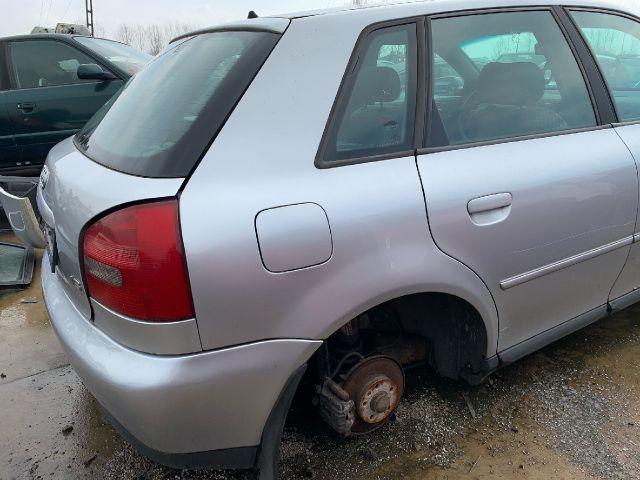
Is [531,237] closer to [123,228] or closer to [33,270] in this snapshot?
[123,228]

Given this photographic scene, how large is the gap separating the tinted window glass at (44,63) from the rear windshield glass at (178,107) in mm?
3218

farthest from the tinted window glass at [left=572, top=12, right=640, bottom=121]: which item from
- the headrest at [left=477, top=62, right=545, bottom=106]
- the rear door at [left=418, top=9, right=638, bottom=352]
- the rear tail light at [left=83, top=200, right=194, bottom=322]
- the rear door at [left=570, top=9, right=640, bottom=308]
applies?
the rear tail light at [left=83, top=200, right=194, bottom=322]

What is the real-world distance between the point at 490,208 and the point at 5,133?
184 inches

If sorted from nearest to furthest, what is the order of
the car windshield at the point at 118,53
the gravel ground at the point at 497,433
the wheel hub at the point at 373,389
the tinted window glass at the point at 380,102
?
the tinted window glass at the point at 380,102 → the wheel hub at the point at 373,389 → the gravel ground at the point at 497,433 → the car windshield at the point at 118,53

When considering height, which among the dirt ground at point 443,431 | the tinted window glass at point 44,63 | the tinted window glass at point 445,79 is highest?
the tinted window glass at point 445,79

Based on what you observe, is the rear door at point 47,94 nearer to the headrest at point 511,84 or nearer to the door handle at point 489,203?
the headrest at point 511,84

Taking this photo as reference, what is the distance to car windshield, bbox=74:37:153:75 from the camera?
483cm

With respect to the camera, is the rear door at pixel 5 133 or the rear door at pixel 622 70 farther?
the rear door at pixel 5 133

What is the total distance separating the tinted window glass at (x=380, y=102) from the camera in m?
1.60

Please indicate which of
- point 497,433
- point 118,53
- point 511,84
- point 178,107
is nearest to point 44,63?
point 118,53

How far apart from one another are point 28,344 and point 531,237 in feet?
8.84

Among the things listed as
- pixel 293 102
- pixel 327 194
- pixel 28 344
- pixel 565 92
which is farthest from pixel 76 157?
pixel 565 92

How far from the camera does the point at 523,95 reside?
82.5 inches

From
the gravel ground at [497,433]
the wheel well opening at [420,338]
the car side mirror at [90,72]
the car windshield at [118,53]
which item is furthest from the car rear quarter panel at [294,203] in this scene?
the car windshield at [118,53]
